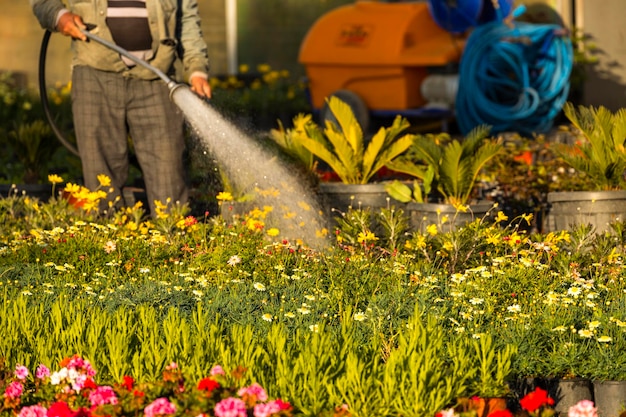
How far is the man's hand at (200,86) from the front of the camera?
7.71m

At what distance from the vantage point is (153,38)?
25.6 feet

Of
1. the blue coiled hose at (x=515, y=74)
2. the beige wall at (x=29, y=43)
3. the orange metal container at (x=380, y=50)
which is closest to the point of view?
the blue coiled hose at (x=515, y=74)

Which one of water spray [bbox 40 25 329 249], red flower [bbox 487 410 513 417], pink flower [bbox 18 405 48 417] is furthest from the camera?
water spray [bbox 40 25 329 249]

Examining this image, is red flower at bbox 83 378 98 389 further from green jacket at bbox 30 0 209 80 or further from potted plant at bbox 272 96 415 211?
green jacket at bbox 30 0 209 80

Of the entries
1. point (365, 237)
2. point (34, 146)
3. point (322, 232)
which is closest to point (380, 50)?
point (34, 146)

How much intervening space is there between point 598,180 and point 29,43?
27.0 feet

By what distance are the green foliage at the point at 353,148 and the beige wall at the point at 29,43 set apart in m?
6.52

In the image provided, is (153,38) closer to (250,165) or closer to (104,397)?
(250,165)

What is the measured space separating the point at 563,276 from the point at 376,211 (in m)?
1.89

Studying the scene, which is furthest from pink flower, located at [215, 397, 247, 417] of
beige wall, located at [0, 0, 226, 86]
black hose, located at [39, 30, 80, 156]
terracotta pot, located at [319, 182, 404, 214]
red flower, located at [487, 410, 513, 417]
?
beige wall, located at [0, 0, 226, 86]

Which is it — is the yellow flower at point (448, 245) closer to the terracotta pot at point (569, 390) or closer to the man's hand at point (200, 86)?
the terracotta pot at point (569, 390)

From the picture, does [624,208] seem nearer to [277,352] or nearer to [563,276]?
[563,276]

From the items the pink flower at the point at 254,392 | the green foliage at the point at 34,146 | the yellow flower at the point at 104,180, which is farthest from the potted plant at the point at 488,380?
the green foliage at the point at 34,146

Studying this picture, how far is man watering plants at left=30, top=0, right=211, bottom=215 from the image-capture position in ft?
25.3
